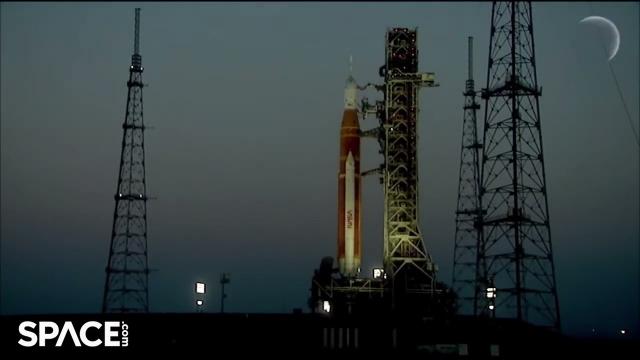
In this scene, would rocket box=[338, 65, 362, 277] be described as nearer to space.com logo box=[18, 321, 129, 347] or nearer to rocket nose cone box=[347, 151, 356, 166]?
rocket nose cone box=[347, 151, 356, 166]

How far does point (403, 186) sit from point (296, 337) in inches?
934

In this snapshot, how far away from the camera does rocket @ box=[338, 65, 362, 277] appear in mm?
89250

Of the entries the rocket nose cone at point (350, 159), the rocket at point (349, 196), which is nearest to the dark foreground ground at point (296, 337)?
the rocket at point (349, 196)

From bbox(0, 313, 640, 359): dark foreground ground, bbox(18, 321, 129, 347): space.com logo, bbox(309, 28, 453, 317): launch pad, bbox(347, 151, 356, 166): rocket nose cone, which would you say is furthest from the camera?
bbox(347, 151, 356, 166): rocket nose cone

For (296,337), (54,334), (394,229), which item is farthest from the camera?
(394,229)

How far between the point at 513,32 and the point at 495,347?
27.2 metres

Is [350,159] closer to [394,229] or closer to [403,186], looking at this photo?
[403,186]

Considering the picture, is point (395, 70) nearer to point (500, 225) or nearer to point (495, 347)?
point (500, 225)

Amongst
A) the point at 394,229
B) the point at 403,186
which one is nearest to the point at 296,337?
the point at 394,229

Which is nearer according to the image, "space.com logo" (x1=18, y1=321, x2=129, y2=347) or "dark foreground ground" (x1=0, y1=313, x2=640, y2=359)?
"space.com logo" (x1=18, y1=321, x2=129, y2=347)

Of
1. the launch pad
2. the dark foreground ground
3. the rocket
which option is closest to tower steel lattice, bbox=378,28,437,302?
the launch pad

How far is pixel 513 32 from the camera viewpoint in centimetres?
8400

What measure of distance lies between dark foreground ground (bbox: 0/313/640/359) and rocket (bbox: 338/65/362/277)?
1507cm

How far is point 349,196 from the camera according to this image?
296 feet
